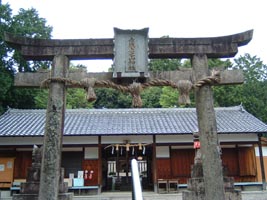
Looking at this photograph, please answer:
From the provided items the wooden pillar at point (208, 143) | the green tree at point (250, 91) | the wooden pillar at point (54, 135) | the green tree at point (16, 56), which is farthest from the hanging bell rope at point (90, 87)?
the green tree at point (250, 91)

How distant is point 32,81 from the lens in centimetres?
538

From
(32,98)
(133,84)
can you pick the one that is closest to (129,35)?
(133,84)

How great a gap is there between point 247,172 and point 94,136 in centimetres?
950

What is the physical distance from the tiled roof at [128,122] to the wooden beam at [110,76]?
10836 millimetres

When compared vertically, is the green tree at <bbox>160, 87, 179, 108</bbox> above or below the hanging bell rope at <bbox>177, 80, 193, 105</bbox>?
above

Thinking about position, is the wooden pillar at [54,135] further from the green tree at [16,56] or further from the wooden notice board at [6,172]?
the green tree at [16,56]

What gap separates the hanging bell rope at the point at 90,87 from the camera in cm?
502

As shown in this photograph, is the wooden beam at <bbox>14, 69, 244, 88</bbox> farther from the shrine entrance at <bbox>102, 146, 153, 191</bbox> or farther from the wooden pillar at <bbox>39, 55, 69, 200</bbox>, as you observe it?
the shrine entrance at <bbox>102, 146, 153, 191</bbox>

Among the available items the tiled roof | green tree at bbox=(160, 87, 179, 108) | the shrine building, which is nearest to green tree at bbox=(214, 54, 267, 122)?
green tree at bbox=(160, 87, 179, 108)

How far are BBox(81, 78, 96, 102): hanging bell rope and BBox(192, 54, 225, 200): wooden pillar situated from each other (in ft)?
6.22

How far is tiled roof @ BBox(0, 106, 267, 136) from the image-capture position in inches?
643

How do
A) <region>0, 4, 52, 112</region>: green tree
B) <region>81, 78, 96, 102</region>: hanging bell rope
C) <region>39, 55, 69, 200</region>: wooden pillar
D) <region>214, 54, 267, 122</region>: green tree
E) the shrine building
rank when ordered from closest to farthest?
<region>39, 55, 69, 200</region>: wooden pillar → <region>81, 78, 96, 102</region>: hanging bell rope → the shrine building → <region>0, 4, 52, 112</region>: green tree → <region>214, 54, 267, 122</region>: green tree

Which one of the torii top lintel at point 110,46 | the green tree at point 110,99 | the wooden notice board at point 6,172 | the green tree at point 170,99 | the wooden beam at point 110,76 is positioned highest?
the green tree at point 110,99

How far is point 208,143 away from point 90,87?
91.3 inches
